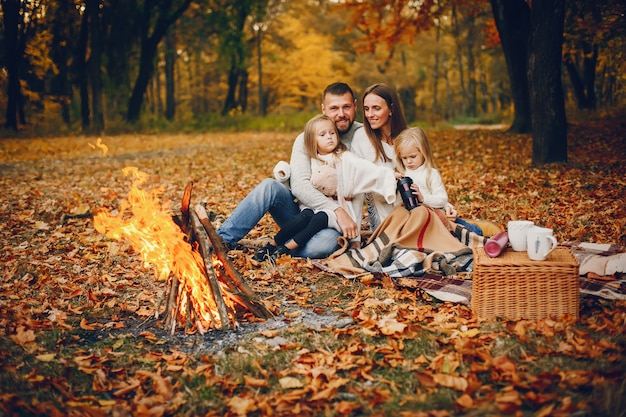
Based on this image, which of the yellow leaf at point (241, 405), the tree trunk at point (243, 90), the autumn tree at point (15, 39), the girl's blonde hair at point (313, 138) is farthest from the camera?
the tree trunk at point (243, 90)

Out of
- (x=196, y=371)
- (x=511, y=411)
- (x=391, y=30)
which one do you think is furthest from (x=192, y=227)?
(x=391, y=30)

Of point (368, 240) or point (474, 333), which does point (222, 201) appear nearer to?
point (368, 240)

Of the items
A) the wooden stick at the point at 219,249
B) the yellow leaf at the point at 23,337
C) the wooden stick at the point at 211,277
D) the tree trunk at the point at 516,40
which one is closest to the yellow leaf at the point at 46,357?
the yellow leaf at the point at 23,337

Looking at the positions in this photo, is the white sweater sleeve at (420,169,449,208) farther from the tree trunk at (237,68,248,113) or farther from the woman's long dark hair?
the tree trunk at (237,68,248,113)

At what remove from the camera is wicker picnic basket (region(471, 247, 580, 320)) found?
3314 mm

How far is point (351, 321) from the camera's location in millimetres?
3629

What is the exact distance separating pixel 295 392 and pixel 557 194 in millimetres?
5685

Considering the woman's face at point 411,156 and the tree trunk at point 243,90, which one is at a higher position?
the tree trunk at point 243,90

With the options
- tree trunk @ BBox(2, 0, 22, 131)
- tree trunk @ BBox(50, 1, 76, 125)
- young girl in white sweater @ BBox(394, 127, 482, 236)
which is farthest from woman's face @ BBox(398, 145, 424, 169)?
Result: tree trunk @ BBox(50, 1, 76, 125)

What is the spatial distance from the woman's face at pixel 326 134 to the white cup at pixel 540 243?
6.92 feet

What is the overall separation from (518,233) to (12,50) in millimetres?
18556

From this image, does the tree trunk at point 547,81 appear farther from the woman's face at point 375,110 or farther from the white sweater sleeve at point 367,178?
the white sweater sleeve at point 367,178

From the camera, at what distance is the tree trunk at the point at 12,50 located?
55.3ft

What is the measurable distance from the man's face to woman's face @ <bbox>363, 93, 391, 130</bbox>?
15 cm
